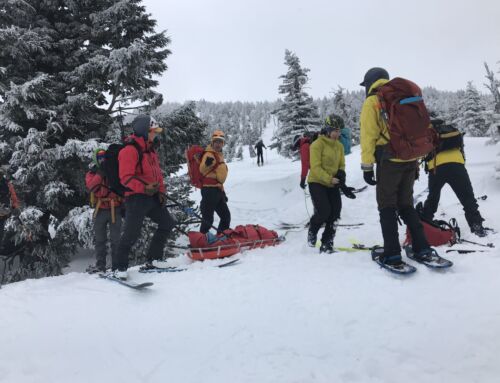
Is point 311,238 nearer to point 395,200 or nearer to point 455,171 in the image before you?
point 395,200

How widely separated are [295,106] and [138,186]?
27.3 metres

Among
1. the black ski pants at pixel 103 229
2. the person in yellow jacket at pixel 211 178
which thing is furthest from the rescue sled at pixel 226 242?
the black ski pants at pixel 103 229

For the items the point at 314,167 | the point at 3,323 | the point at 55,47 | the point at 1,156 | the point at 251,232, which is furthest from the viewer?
the point at 55,47

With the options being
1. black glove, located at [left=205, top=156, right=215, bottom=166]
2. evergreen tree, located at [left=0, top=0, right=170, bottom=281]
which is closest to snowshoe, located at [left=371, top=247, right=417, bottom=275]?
black glove, located at [left=205, top=156, right=215, bottom=166]

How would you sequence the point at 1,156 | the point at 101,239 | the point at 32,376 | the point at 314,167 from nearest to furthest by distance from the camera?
the point at 32,376 → the point at 314,167 → the point at 101,239 → the point at 1,156

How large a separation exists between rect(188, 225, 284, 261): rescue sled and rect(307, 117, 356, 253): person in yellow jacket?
50.9 inches

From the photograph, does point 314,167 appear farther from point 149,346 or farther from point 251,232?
point 149,346

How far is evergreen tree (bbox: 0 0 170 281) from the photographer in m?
7.31

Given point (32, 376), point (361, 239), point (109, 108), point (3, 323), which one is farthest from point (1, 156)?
point (361, 239)

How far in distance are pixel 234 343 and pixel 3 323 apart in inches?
92.6

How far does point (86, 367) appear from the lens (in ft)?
9.46

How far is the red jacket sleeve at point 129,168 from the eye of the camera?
4.84m

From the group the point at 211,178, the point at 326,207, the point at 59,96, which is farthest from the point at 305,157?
the point at 59,96

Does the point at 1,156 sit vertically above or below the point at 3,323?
above
